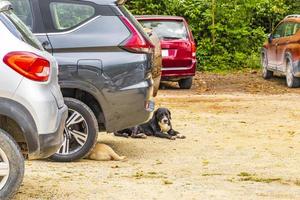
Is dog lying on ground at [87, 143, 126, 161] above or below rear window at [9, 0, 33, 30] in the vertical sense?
below

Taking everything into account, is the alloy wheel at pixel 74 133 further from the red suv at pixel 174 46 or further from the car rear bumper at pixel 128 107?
the red suv at pixel 174 46

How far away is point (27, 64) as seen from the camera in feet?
21.1

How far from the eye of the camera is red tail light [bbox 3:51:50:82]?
20.9 ft

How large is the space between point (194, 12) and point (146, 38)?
54.2 feet

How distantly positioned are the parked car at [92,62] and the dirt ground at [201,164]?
0.44 m

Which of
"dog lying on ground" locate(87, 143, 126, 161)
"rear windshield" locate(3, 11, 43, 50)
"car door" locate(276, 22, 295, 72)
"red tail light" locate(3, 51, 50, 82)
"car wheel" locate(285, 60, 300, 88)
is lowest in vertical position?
"car wheel" locate(285, 60, 300, 88)

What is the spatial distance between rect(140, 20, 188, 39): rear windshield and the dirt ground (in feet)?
12.8

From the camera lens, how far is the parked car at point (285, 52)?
1922 cm

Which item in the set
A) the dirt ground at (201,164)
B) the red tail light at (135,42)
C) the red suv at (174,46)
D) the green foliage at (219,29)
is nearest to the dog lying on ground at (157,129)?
the dirt ground at (201,164)

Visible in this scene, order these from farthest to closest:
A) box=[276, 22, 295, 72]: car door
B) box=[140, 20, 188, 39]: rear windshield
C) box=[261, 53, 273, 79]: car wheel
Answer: box=[261, 53, 273, 79]: car wheel → box=[276, 22, 295, 72]: car door → box=[140, 20, 188, 39]: rear windshield

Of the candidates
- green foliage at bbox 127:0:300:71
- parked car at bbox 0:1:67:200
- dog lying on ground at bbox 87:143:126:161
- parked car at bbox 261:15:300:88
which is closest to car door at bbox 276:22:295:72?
parked car at bbox 261:15:300:88

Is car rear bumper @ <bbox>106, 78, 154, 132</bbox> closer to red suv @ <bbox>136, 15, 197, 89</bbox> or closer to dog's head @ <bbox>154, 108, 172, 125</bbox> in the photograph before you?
dog's head @ <bbox>154, 108, 172, 125</bbox>

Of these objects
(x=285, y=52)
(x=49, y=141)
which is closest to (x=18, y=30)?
(x=49, y=141)

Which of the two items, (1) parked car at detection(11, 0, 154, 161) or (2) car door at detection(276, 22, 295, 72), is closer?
(1) parked car at detection(11, 0, 154, 161)
